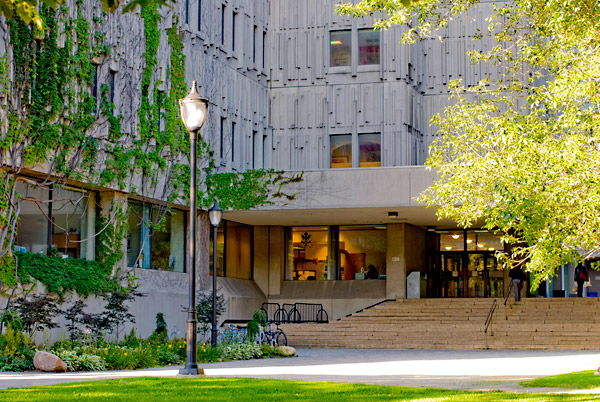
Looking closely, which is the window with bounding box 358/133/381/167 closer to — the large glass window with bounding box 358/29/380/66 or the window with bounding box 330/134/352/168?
the window with bounding box 330/134/352/168

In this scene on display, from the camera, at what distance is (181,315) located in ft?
97.5

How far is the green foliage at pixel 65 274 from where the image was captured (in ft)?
73.9

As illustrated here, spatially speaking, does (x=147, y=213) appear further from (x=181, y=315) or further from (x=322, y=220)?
(x=322, y=220)

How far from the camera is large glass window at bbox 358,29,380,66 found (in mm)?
37469

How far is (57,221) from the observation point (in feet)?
79.5

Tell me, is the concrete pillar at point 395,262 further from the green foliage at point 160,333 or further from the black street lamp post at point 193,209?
the black street lamp post at point 193,209

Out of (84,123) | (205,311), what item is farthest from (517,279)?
(84,123)

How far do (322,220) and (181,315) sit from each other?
8.90 m

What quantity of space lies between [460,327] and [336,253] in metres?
9.07

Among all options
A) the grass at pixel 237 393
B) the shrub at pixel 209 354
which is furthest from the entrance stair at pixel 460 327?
the grass at pixel 237 393

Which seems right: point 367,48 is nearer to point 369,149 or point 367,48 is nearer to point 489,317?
point 369,149

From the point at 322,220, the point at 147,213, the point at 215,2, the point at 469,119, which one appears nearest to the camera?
the point at 469,119

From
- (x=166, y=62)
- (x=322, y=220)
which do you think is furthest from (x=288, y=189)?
(x=166, y=62)

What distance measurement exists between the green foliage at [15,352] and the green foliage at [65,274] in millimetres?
3754
